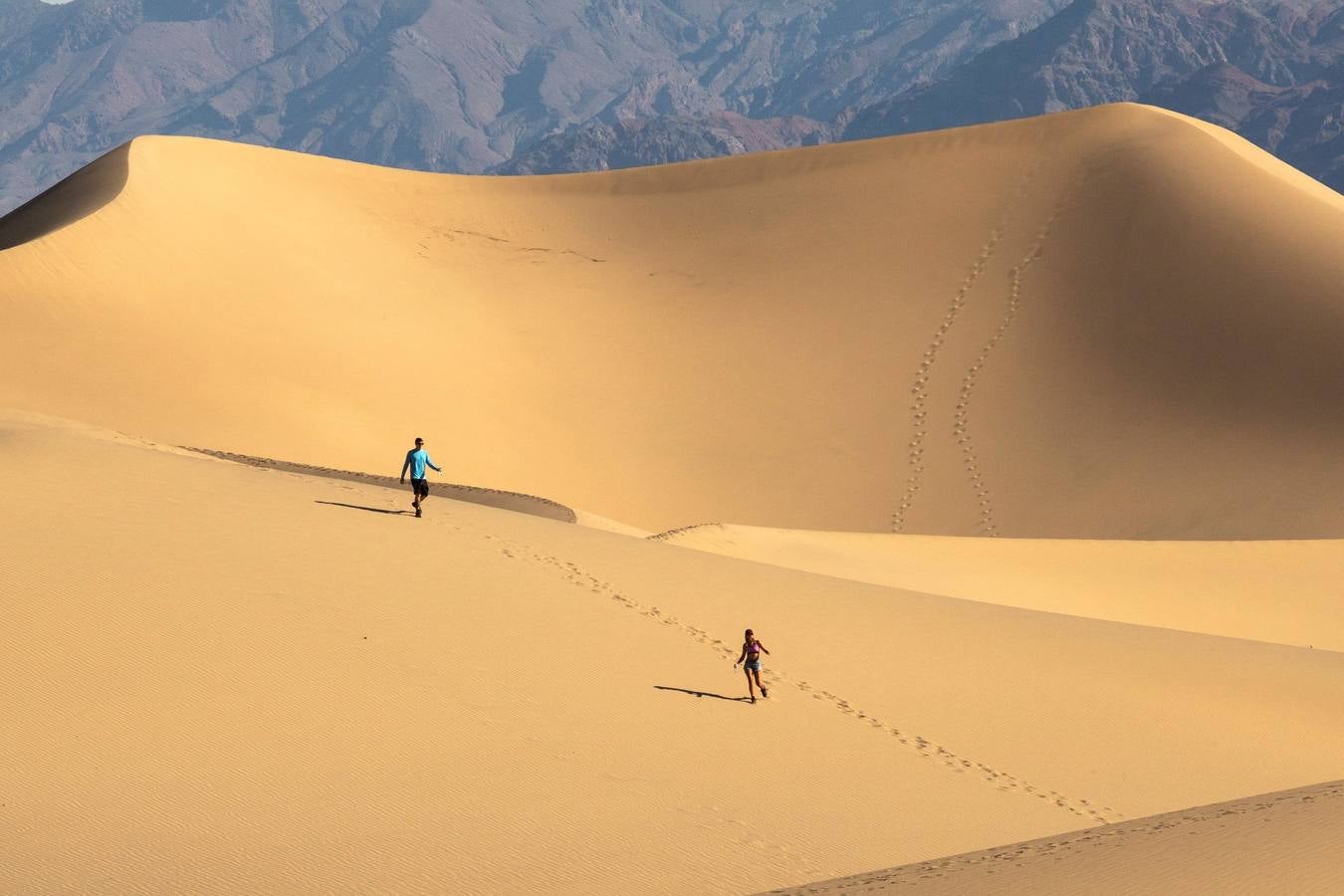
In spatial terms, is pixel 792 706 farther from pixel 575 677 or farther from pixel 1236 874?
pixel 1236 874

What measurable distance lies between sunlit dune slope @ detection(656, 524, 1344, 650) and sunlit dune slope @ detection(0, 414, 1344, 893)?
135 inches

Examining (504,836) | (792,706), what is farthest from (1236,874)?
(792,706)

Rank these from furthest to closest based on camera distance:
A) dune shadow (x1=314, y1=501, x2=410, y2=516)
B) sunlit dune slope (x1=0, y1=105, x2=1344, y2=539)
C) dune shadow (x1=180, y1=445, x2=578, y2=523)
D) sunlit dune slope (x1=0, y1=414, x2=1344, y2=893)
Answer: sunlit dune slope (x1=0, y1=105, x2=1344, y2=539) < dune shadow (x1=180, y1=445, x2=578, y2=523) < dune shadow (x1=314, y1=501, x2=410, y2=516) < sunlit dune slope (x1=0, y1=414, x2=1344, y2=893)

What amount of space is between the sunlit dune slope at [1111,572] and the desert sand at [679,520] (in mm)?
105

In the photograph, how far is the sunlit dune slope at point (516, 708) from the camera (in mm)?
8453

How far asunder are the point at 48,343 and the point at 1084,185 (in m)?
26.9

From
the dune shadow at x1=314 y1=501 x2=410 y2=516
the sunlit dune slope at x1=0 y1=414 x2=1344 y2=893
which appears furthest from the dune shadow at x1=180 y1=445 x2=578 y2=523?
the sunlit dune slope at x1=0 y1=414 x2=1344 y2=893

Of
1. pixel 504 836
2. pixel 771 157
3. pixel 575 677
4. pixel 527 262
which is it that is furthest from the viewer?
pixel 771 157

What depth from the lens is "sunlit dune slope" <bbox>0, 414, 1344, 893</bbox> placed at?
845cm

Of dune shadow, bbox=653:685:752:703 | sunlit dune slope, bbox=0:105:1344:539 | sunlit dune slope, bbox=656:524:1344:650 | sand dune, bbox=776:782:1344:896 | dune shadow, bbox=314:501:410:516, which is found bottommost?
sand dune, bbox=776:782:1344:896

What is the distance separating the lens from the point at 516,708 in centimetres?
1068

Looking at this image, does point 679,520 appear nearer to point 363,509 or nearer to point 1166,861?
point 363,509

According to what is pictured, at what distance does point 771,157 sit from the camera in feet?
158

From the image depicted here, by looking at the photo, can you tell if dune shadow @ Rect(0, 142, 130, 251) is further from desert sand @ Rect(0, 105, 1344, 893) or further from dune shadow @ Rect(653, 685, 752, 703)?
dune shadow @ Rect(653, 685, 752, 703)
